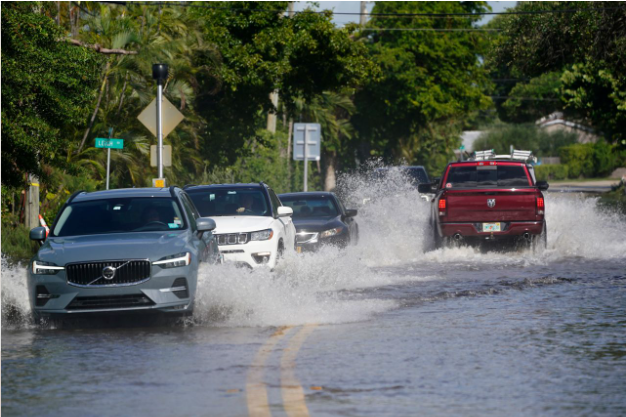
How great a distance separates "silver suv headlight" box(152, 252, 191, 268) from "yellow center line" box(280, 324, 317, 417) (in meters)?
1.55

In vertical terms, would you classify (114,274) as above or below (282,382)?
above

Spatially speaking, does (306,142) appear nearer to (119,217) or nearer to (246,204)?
(246,204)

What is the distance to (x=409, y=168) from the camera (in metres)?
35.2

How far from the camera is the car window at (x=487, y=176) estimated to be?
22359 millimetres

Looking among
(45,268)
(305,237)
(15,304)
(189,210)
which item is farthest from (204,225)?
(305,237)

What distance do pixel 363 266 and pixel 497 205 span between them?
4117 millimetres

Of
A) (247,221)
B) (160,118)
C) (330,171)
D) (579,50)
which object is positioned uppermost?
(579,50)

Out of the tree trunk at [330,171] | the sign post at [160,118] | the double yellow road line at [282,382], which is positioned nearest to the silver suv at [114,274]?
the double yellow road line at [282,382]

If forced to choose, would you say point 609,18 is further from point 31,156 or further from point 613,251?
point 31,156

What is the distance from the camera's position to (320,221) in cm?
2227

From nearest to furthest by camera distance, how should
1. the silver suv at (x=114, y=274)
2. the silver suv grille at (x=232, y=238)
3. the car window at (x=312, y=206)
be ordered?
the silver suv at (x=114, y=274) < the silver suv grille at (x=232, y=238) < the car window at (x=312, y=206)

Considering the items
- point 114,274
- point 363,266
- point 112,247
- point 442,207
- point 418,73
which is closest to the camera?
point 114,274

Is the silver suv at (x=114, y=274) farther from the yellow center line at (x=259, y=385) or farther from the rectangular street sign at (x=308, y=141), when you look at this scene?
the rectangular street sign at (x=308, y=141)

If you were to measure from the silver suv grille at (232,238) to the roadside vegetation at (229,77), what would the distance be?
3.08 meters
